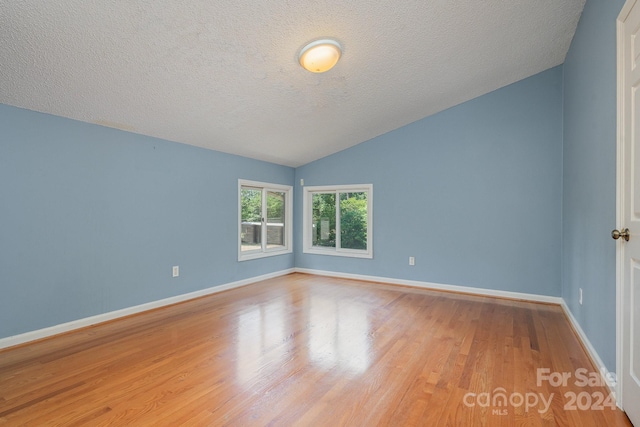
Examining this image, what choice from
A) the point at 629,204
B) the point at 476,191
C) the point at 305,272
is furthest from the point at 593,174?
the point at 305,272

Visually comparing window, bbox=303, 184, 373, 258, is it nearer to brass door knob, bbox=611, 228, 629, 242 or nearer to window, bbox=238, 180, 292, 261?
window, bbox=238, 180, 292, 261

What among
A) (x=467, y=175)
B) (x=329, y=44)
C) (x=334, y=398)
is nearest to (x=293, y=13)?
(x=329, y=44)

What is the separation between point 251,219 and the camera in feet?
16.9

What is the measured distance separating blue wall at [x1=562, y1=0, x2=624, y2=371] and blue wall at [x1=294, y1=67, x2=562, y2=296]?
1.67ft

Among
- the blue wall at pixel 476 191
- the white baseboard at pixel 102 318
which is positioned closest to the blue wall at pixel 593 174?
the blue wall at pixel 476 191

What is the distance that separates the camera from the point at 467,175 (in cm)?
436

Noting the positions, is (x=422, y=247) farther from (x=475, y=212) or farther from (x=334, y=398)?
(x=334, y=398)

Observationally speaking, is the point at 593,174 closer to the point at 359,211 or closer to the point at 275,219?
the point at 359,211

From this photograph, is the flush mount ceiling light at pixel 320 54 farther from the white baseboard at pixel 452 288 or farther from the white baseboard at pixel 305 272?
the white baseboard at pixel 452 288

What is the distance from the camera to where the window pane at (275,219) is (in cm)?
548

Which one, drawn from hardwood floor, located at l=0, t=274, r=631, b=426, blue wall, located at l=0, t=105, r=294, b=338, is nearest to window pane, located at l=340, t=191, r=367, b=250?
hardwood floor, located at l=0, t=274, r=631, b=426

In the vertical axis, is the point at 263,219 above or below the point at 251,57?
below

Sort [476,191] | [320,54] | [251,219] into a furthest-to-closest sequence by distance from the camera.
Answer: [251,219] < [476,191] < [320,54]

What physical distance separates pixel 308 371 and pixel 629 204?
217 centimetres
